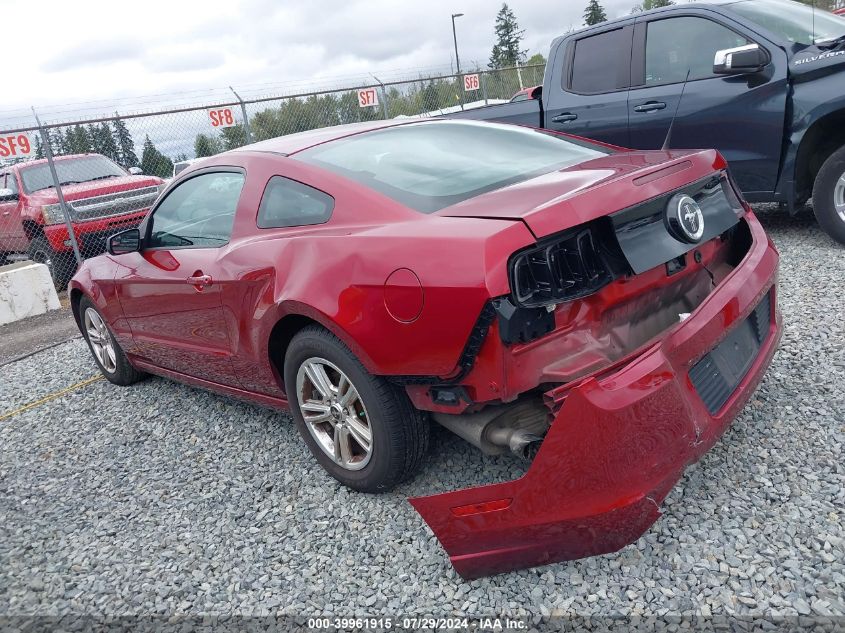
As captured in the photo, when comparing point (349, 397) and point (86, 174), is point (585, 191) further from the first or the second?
point (86, 174)

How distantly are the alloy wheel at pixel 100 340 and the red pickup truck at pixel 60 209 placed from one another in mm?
4639

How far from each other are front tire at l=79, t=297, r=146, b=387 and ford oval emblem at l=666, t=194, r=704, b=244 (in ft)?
12.0

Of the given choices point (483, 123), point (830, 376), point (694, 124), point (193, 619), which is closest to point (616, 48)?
point (694, 124)

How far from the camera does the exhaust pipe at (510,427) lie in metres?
2.31

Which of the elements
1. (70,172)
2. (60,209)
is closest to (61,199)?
(60,209)

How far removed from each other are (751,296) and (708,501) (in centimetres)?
75

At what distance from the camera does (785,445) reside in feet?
8.82

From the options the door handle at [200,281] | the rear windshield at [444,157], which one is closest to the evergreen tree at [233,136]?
the door handle at [200,281]

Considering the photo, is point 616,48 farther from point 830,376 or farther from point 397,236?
point 397,236

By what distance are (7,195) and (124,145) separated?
2.19m

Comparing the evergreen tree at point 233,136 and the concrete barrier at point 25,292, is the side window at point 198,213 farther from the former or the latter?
the evergreen tree at point 233,136

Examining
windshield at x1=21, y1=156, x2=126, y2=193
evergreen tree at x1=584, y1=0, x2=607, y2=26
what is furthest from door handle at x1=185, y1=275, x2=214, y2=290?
evergreen tree at x1=584, y1=0, x2=607, y2=26

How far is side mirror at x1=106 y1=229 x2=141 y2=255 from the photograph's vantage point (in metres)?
3.90

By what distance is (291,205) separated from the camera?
2949 mm
